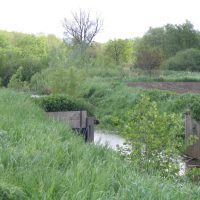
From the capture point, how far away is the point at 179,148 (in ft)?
20.4

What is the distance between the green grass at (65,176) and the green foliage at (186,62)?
39.1 m

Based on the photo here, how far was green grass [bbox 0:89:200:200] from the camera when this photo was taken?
2875 millimetres

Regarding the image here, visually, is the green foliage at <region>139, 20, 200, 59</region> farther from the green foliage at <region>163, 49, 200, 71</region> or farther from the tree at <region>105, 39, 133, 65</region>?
the green foliage at <region>163, 49, 200, 71</region>

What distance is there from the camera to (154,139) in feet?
19.0

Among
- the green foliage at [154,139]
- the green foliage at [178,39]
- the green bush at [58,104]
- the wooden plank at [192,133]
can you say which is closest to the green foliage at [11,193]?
the green foliage at [154,139]

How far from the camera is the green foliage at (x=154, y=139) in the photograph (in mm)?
5680

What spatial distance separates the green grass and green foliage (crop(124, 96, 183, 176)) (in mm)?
1086

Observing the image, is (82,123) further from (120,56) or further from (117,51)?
(120,56)

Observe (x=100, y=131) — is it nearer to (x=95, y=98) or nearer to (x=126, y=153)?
(x=95, y=98)

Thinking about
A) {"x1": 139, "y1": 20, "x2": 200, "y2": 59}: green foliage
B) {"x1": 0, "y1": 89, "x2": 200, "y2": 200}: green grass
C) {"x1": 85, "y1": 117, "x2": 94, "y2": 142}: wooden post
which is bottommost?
{"x1": 85, "y1": 117, "x2": 94, "y2": 142}: wooden post

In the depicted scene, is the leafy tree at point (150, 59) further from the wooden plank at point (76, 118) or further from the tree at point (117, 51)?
the wooden plank at point (76, 118)

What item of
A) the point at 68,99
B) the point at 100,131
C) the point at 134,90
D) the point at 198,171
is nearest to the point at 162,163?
the point at 198,171

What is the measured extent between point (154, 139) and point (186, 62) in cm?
3816

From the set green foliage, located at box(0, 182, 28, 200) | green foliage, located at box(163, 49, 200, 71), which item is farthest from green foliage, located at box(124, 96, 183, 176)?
green foliage, located at box(163, 49, 200, 71)
